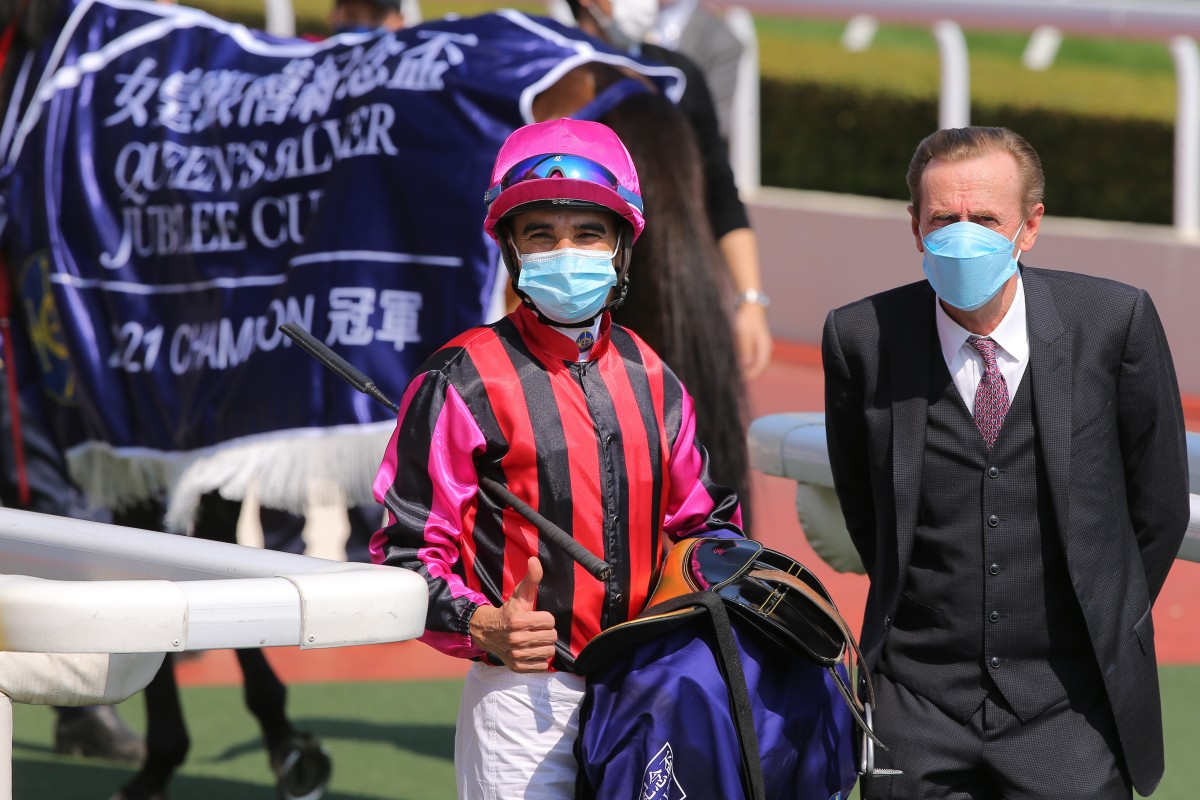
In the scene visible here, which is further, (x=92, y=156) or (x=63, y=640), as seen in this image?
(x=92, y=156)

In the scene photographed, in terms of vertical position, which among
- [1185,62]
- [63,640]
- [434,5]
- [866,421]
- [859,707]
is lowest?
[859,707]

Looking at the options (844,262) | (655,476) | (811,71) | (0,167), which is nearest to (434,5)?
(811,71)

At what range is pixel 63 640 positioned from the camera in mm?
1877

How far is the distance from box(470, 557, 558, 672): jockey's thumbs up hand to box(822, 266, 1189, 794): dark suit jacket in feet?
1.60

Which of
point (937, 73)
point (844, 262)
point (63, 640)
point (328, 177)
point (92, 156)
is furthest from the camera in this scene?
point (937, 73)

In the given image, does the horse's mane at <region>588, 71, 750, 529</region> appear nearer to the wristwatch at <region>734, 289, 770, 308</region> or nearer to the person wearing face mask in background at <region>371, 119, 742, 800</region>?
the wristwatch at <region>734, 289, 770, 308</region>

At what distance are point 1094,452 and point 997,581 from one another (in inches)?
8.4

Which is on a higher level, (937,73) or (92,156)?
(937,73)

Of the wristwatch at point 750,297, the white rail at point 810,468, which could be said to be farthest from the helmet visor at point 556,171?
the wristwatch at point 750,297

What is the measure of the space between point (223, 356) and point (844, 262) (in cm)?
541

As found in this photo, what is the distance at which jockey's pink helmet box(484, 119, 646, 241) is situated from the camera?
243 centimetres

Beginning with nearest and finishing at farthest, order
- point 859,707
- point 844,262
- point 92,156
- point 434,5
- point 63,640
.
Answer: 1. point 63,640
2. point 859,707
3. point 92,156
4. point 844,262
5. point 434,5

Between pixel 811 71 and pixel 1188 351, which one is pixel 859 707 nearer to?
pixel 1188 351

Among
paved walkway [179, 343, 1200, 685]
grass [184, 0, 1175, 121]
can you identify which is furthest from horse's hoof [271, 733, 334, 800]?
grass [184, 0, 1175, 121]
